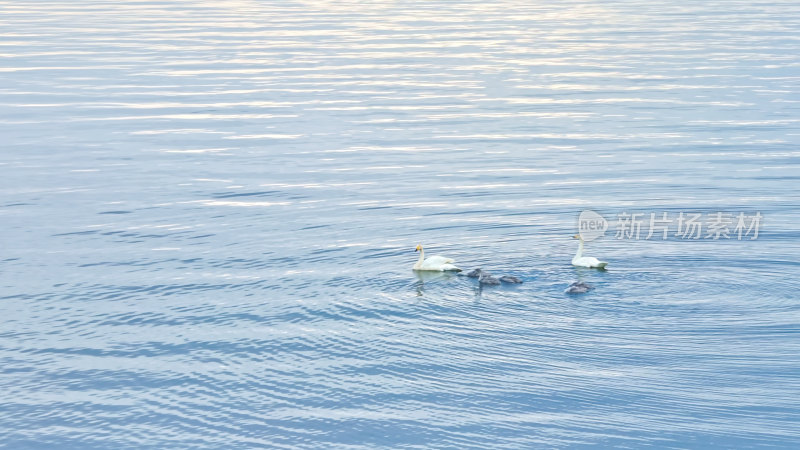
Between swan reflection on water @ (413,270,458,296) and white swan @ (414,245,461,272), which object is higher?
white swan @ (414,245,461,272)

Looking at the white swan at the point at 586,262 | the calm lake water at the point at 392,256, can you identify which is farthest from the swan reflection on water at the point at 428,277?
the white swan at the point at 586,262

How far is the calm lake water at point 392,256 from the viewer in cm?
1616

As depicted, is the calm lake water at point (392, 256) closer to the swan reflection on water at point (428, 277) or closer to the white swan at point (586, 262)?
the swan reflection on water at point (428, 277)

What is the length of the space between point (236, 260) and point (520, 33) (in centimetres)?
4030

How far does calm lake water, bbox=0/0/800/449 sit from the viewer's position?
1616cm

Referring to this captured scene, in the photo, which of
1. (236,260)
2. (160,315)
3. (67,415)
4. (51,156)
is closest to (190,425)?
(67,415)

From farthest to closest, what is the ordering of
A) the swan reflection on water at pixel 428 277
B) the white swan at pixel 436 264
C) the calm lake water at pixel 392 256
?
the white swan at pixel 436 264 < the swan reflection on water at pixel 428 277 < the calm lake water at pixel 392 256

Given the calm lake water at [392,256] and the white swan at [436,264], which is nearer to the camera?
the calm lake water at [392,256]

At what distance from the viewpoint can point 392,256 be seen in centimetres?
2269

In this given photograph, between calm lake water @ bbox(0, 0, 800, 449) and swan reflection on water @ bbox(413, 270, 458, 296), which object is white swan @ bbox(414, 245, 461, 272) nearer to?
swan reflection on water @ bbox(413, 270, 458, 296)

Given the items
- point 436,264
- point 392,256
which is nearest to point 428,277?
point 436,264

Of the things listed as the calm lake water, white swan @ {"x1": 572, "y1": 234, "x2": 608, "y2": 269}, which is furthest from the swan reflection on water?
white swan @ {"x1": 572, "y1": 234, "x2": 608, "y2": 269}

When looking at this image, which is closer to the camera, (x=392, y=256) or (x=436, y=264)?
(x=436, y=264)

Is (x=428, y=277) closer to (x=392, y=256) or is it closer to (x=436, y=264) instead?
(x=436, y=264)
